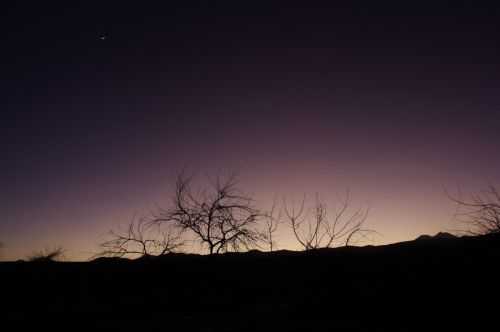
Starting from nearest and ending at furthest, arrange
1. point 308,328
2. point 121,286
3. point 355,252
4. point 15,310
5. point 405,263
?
point 308,328
point 15,310
point 405,263
point 121,286
point 355,252

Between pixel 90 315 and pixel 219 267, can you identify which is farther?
pixel 219 267

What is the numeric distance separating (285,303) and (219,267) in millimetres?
2035

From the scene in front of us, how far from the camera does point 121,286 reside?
6465mm

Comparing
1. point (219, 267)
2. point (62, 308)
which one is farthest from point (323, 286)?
point (62, 308)

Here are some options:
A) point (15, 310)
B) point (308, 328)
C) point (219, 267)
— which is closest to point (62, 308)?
point (15, 310)

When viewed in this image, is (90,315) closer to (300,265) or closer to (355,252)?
(300,265)

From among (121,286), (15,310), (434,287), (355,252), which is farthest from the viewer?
(355,252)

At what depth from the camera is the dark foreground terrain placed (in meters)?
4.53

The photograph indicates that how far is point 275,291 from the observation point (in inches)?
231

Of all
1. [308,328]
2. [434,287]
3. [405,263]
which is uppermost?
[405,263]

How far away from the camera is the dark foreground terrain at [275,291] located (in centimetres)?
453

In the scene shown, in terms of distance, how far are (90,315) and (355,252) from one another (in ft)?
15.3

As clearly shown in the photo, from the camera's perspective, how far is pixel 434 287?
5.04 meters

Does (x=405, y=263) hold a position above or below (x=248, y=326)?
above
